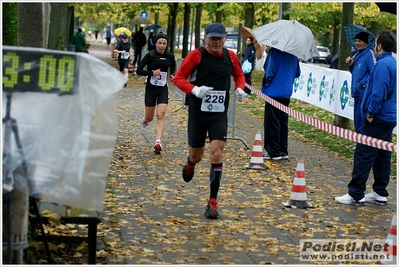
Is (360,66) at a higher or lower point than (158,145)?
higher

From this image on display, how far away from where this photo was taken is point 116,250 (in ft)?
22.1

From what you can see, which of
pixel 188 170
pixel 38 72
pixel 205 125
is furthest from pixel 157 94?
pixel 38 72

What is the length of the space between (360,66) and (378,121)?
2.47m

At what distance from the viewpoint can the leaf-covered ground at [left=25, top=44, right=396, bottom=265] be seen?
22.2 ft

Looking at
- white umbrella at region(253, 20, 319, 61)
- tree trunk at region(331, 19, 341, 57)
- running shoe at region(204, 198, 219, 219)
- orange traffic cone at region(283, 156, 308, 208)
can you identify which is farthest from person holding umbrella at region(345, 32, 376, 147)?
tree trunk at region(331, 19, 341, 57)

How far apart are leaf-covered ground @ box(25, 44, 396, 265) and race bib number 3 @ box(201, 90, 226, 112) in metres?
1.15

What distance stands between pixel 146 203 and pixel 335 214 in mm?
2144

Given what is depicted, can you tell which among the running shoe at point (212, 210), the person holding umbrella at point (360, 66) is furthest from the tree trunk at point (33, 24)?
the person holding umbrella at point (360, 66)

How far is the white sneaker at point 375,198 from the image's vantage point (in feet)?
30.5

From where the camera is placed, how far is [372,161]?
352 inches

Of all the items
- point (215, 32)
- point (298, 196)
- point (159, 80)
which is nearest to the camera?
point (215, 32)

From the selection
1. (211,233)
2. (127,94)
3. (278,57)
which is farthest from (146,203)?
(127,94)

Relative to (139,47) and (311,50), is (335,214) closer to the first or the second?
(311,50)

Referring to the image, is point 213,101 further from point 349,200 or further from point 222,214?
point 349,200
